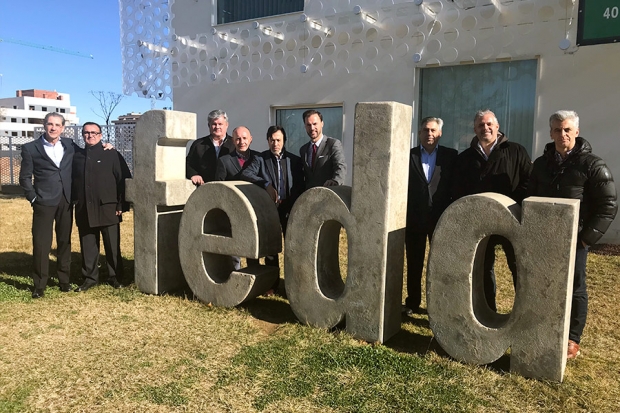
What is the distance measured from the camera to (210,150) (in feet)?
18.4

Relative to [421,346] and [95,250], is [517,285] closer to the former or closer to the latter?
[421,346]

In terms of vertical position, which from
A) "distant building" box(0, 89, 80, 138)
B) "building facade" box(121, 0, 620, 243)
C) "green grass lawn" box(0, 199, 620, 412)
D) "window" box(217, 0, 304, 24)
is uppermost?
"distant building" box(0, 89, 80, 138)

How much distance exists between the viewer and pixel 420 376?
3.48m

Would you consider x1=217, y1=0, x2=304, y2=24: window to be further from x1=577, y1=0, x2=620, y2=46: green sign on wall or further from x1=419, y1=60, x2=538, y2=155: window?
x1=577, y1=0, x2=620, y2=46: green sign on wall

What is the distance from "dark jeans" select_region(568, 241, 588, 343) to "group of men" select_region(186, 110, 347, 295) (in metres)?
2.10

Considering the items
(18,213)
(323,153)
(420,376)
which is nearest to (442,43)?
(323,153)

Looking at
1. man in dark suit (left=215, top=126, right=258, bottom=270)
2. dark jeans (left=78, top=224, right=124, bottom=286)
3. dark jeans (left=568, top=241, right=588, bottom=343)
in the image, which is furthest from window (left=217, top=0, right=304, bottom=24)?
dark jeans (left=568, top=241, right=588, bottom=343)

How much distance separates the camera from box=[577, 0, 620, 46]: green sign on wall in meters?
6.60

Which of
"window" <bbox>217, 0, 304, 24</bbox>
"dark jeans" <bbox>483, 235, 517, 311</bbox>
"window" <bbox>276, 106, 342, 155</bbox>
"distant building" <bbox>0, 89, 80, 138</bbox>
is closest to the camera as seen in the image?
"dark jeans" <bbox>483, 235, 517, 311</bbox>

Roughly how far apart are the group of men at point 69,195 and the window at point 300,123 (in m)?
5.14

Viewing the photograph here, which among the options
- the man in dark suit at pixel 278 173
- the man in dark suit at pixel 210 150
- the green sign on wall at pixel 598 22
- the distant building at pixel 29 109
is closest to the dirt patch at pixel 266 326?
the man in dark suit at pixel 278 173

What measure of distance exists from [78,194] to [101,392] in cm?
279

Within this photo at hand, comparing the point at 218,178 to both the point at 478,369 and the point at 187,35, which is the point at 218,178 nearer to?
the point at 478,369

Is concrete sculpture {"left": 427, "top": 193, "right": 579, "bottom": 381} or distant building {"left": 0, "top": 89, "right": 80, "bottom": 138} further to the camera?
distant building {"left": 0, "top": 89, "right": 80, "bottom": 138}
